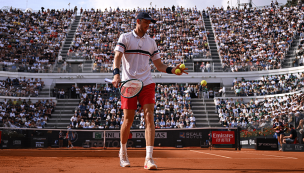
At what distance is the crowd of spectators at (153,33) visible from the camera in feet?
111

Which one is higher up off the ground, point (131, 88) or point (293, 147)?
point (131, 88)

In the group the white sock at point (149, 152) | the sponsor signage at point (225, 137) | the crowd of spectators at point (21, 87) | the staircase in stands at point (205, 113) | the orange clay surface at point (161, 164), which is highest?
the crowd of spectators at point (21, 87)

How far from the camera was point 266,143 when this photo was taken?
18406 mm

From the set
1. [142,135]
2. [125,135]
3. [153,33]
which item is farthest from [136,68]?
[153,33]

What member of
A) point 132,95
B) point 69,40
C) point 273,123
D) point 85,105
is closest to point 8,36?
point 69,40

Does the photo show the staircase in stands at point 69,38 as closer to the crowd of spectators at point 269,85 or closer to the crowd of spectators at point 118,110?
the crowd of spectators at point 118,110

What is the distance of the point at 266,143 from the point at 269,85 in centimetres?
1238

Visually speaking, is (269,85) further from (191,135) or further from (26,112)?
(26,112)

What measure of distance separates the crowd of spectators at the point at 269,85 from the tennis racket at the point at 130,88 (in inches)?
970

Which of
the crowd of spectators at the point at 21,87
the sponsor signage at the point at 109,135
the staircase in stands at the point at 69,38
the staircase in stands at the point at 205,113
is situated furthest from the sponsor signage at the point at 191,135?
the staircase in stands at the point at 69,38

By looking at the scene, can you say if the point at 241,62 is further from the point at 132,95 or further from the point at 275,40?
the point at 132,95

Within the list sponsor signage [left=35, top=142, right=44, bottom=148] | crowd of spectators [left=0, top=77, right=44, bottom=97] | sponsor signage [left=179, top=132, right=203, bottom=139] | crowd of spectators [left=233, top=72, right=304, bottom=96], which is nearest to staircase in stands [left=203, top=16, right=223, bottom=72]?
crowd of spectators [left=233, top=72, right=304, bottom=96]

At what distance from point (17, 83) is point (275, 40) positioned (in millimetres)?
26452

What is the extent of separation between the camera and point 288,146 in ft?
53.9
